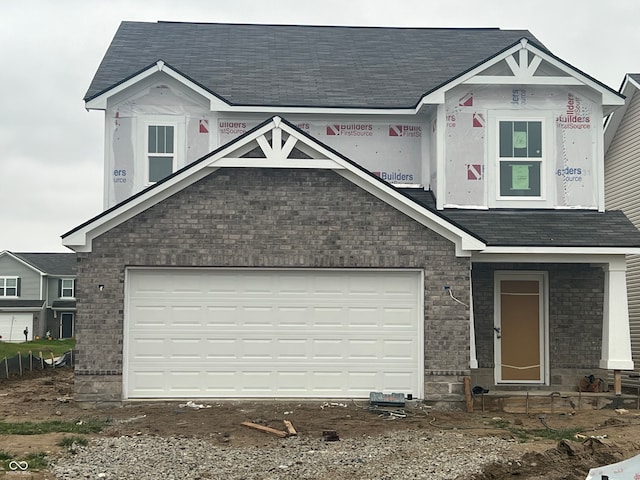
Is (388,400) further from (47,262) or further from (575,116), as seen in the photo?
(47,262)

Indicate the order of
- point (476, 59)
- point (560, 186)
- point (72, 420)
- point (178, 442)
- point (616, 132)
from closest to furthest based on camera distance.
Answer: point (178, 442) < point (72, 420) < point (560, 186) < point (476, 59) < point (616, 132)

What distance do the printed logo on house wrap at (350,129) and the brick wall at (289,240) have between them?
10.9ft

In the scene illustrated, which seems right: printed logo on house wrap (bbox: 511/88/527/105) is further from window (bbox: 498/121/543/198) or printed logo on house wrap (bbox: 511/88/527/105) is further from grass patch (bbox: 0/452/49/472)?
grass patch (bbox: 0/452/49/472)

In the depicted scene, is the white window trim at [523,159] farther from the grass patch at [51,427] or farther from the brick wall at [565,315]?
the grass patch at [51,427]

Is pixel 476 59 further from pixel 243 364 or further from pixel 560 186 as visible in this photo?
pixel 243 364

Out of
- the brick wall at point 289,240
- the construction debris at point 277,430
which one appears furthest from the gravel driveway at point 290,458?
the brick wall at point 289,240

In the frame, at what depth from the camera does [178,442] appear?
11.4 m

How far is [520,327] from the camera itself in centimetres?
1672

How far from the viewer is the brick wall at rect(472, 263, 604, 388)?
53.9 ft

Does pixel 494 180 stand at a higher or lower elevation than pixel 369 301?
higher

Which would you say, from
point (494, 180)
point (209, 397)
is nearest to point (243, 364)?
point (209, 397)

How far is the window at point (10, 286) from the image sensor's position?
56281 mm

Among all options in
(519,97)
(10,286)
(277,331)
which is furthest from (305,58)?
(10,286)

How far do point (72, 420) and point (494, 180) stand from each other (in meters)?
9.38
